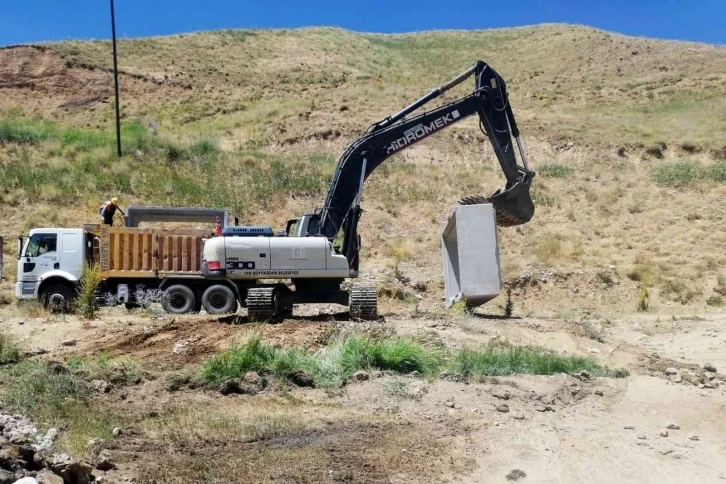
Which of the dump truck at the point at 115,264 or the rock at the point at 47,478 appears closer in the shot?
the rock at the point at 47,478

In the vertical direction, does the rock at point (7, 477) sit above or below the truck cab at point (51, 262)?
below

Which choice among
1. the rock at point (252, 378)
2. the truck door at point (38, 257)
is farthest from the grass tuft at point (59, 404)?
the truck door at point (38, 257)

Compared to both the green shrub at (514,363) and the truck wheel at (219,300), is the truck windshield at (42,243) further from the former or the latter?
the green shrub at (514,363)

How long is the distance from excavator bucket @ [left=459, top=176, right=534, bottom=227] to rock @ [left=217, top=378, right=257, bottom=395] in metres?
8.43

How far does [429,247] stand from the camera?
24.8 metres

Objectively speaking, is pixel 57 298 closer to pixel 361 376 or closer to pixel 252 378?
pixel 252 378

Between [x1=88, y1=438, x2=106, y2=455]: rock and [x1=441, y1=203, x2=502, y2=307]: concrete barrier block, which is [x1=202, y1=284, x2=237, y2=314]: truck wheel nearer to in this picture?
[x1=441, y1=203, x2=502, y2=307]: concrete barrier block

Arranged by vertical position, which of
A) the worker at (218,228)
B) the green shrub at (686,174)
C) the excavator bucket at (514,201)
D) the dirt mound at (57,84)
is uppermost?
the dirt mound at (57,84)

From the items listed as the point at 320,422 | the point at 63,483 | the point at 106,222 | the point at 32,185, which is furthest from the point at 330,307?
the point at 32,185

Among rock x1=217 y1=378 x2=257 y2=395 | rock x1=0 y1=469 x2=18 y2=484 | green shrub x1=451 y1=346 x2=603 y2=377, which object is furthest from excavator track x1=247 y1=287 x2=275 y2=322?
rock x1=0 y1=469 x2=18 y2=484

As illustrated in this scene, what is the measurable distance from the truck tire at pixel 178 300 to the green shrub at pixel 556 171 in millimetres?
20320

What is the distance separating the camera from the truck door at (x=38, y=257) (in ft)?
53.6

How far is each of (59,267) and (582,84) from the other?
4302 centimetres

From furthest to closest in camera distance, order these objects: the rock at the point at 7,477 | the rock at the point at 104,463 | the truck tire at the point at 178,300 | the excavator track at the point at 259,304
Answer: the truck tire at the point at 178,300, the excavator track at the point at 259,304, the rock at the point at 104,463, the rock at the point at 7,477
